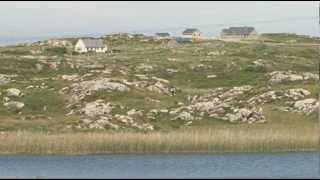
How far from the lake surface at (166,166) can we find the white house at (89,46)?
11736 centimetres

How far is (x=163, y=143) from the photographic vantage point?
5334cm

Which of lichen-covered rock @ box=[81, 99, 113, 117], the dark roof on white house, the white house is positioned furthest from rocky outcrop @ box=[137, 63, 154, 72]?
the dark roof on white house

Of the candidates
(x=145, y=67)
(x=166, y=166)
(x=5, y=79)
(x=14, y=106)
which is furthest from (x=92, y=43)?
(x=166, y=166)

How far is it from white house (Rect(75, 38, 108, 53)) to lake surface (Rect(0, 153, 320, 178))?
117 metres

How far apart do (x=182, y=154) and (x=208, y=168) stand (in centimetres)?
640

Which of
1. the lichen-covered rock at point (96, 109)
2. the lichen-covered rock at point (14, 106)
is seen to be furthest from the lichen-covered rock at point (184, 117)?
the lichen-covered rock at point (14, 106)

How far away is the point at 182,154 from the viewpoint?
52781 millimetres

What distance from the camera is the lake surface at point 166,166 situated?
42.1 metres

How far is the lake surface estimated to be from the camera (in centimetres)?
4206

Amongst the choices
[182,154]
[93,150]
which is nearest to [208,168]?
[182,154]

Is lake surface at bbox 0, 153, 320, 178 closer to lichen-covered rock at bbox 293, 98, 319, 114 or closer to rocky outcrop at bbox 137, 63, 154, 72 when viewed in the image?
lichen-covered rock at bbox 293, 98, 319, 114

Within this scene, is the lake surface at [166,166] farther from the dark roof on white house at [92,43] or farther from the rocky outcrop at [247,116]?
the dark roof on white house at [92,43]

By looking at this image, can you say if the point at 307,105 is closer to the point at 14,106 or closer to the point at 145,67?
the point at 14,106

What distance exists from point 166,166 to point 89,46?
131m
